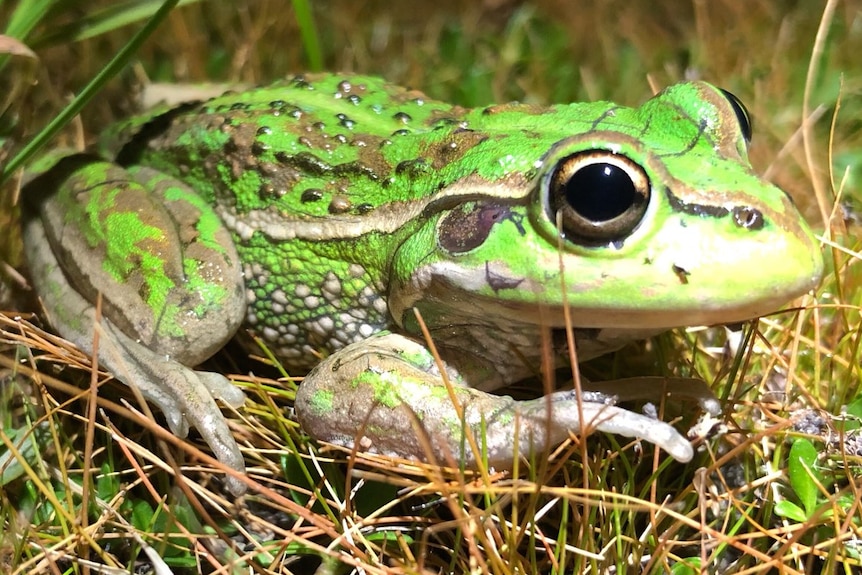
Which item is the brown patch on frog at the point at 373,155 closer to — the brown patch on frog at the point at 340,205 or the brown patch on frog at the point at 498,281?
the brown patch on frog at the point at 340,205

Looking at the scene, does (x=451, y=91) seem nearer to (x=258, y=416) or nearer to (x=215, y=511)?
(x=258, y=416)

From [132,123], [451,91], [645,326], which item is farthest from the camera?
[451,91]

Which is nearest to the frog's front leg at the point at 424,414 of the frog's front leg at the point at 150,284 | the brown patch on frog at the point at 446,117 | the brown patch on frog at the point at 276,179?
the frog's front leg at the point at 150,284

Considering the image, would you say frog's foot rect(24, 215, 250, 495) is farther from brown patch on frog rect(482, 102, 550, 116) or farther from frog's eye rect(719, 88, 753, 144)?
frog's eye rect(719, 88, 753, 144)

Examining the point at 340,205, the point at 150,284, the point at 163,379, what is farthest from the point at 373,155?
the point at 163,379

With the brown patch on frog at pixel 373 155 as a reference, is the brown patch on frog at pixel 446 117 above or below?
above

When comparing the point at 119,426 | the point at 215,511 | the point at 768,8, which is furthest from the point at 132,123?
the point at 768,8

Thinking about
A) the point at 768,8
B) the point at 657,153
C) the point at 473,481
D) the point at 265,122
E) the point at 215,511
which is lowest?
the point at 215,511

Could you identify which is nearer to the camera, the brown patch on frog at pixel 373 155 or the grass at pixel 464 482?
the grass at pixel 464 482
